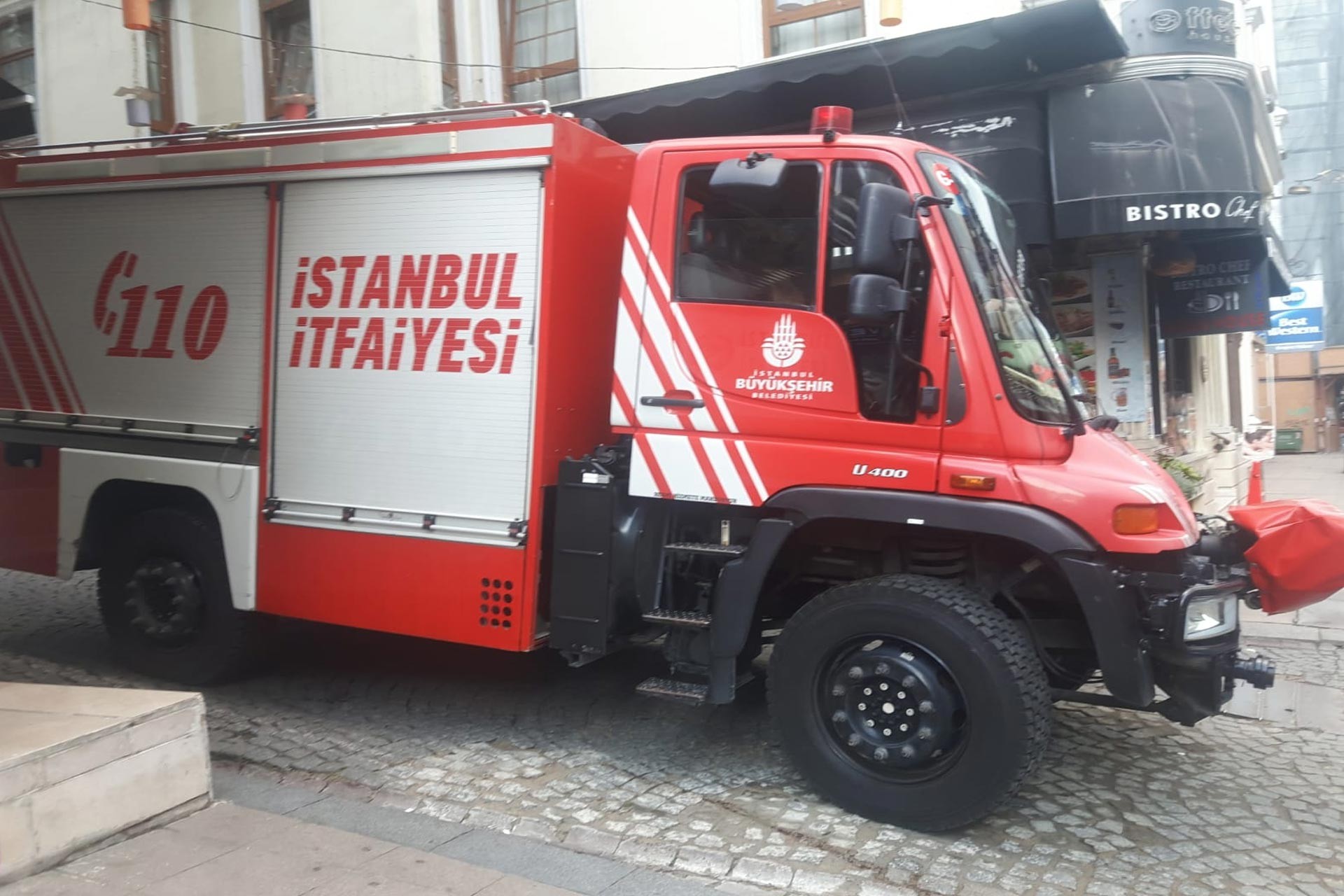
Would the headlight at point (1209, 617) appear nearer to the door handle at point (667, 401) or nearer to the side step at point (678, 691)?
the side step at point (678, 691)

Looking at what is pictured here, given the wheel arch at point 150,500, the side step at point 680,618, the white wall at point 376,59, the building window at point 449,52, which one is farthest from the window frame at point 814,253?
the building window at point 449,52

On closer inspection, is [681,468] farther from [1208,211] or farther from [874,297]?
[1208,211]

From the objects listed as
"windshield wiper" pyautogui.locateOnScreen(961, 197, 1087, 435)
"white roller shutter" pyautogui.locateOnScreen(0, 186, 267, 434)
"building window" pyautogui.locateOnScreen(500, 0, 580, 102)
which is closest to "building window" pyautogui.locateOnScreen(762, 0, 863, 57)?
"building window" pyautogui.locateOnScreen(500, 0, 580, 102)

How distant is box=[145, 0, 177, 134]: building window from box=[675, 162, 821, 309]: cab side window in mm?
10217

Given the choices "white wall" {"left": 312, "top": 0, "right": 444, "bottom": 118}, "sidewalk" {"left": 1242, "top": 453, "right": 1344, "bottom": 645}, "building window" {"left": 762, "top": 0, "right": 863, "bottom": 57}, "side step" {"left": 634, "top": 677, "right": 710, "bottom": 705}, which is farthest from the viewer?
"white wall" {"left": 312, "top": 0, "right": 444, "bottom": 118}

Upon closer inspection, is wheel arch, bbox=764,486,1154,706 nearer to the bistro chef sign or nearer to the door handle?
the door handle

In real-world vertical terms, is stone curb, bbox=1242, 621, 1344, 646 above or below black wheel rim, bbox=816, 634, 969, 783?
below

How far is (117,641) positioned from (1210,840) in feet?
19.3

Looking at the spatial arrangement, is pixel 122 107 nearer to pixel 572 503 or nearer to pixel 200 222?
pixel 200 222

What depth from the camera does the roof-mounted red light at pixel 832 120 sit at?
4579mm

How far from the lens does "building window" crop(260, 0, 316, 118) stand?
1174cm

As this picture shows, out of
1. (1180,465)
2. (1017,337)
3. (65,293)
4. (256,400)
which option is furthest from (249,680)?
(1180,465)

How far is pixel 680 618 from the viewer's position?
4730 millimetres

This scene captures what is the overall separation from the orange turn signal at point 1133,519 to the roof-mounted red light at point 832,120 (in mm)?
1956
